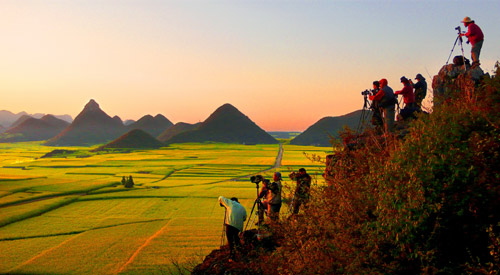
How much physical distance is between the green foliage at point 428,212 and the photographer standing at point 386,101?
18.0 ft

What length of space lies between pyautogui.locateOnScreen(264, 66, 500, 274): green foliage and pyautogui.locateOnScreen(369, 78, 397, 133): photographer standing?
5.49 metres

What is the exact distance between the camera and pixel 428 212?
23.2ft

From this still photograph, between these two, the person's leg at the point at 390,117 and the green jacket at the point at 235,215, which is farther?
the person's leg at the point at 390,117

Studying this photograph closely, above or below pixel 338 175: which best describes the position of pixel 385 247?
below

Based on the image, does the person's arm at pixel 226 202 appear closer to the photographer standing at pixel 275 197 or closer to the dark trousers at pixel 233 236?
the dark trousers at pixel 233 236

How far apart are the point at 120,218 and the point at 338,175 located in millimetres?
24875

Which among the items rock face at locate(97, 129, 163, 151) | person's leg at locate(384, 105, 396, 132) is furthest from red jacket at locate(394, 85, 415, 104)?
rock face at locate(97, 129, 163, 151)

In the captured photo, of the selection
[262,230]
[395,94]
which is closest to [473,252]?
[262,230]

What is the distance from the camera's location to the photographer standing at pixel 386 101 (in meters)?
13.7

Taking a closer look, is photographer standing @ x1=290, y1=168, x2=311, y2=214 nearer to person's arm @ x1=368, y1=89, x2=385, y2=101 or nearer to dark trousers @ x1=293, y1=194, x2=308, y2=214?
dark trousers @ x1=293, y1=194, x2=308, y2=214

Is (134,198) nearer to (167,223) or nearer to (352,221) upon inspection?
(167,223)

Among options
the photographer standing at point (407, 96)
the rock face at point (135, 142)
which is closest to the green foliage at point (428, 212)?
the photographer standing at point (407, 96)

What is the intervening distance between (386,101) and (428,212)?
7.49 metres

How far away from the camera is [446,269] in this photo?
22.7ft
